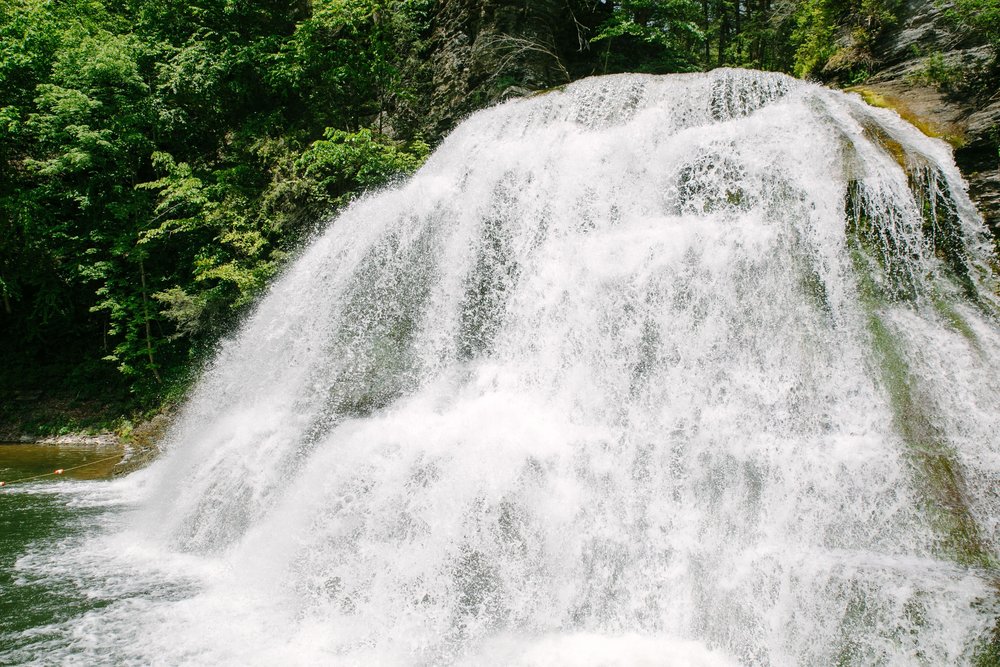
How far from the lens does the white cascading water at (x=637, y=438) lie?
158 inches

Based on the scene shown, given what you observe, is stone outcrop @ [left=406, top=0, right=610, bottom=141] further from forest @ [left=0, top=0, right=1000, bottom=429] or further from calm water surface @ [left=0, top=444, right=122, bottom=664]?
calm water surface @ [left=0, top=444, right=122, bottom=664]

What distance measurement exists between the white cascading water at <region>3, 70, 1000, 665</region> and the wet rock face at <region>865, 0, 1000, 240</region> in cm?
29

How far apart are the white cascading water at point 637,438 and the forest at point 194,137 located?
449 centimetres

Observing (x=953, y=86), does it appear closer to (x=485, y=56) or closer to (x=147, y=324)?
(x=485, y=56)

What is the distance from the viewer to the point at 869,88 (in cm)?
838

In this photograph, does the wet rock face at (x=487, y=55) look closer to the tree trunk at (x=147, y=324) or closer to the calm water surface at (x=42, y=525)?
the tree trunk at (x=147, y=324)

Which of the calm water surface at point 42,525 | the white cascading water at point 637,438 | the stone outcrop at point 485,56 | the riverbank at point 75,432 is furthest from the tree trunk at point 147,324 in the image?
the stone outcrop at point 485,56

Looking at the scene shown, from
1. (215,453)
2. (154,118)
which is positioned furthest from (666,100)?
(154,118)

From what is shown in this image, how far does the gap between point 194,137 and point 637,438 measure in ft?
43.9

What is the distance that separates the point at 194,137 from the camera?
14.1 m

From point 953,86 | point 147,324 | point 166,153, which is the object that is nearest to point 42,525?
point 147,324

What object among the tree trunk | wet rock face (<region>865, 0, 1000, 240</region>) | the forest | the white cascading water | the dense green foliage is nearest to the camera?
the white cascading water

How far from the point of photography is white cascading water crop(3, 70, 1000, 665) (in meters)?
4.02

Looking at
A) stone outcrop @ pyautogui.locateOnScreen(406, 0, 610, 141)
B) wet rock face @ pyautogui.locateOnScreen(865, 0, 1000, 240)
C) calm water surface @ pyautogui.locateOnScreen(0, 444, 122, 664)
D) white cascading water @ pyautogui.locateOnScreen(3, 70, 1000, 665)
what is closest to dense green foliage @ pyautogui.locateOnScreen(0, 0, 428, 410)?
stone outcrop @ pyautogui.locateOnScreen(406, 0, 610, 141)
